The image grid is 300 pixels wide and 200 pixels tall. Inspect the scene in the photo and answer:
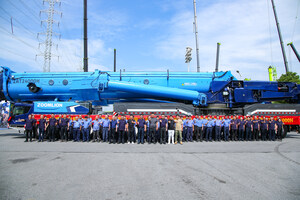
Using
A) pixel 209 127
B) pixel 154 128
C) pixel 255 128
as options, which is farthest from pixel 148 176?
pixel 255 128

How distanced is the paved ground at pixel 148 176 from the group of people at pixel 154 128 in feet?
9.83

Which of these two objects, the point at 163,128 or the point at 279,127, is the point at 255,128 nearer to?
the point at 279,127

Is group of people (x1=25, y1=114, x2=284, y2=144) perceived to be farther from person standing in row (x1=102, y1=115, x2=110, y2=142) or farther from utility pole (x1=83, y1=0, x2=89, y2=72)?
utility pole (x1=83, y1=0, x2=89, y2=72)

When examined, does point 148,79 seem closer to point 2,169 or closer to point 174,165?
point 174,165

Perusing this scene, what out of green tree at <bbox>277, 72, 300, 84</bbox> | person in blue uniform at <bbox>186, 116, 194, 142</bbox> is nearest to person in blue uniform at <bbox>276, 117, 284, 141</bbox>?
person in blue uniform at <bbox>186, 116, 194, 142</bbox>

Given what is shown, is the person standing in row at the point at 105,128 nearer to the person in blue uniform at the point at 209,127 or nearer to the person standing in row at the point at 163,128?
the person standing in row at the point at 163,128

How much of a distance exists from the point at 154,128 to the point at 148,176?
199 inches

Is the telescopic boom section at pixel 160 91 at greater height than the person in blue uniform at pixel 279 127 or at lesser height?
greater

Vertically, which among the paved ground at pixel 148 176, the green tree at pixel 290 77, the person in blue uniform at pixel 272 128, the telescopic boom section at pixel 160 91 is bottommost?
the paved ground at pixel 148 176

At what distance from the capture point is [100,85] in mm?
10453

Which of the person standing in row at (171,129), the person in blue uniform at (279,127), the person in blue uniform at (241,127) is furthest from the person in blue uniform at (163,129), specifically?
the person in blue uniform at (279,127)

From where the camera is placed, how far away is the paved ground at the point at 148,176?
3.56 metres

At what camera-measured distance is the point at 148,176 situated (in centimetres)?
452

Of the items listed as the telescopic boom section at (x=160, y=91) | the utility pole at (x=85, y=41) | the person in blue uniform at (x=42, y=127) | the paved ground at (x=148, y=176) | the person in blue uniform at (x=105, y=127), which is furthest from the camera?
the utility pole at (x=85, y=41)
